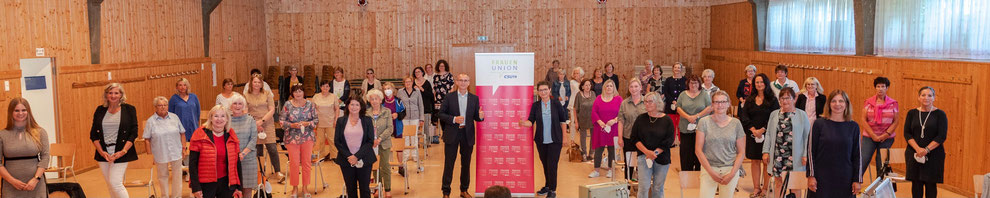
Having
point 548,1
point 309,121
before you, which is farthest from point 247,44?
point 309,121

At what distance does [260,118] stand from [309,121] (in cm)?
106

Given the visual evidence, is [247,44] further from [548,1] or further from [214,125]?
[214,125]

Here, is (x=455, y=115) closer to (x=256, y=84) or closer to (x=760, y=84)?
(x=256, y=84)

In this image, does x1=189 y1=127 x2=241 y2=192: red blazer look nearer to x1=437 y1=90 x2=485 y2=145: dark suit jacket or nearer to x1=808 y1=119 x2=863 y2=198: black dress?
x1=437 y1=90 x2=485 y2=145: dark suit jacket

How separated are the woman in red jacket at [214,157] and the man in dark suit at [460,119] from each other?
2.30 metres

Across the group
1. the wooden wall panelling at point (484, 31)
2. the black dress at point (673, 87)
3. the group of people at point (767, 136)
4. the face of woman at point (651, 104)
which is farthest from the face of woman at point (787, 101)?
the wooden wall panelling at point (484, 31)

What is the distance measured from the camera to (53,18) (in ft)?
34.3

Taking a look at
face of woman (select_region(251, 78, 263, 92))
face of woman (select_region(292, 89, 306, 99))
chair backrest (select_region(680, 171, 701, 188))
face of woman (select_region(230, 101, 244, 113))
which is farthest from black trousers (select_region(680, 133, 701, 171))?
face of woman (select_region(251, 78, 263, 92))

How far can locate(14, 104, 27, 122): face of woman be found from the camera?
20.7ft

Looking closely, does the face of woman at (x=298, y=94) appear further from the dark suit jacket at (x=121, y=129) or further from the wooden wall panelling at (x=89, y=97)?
the wooden wall panelling at (x=89, y=97)

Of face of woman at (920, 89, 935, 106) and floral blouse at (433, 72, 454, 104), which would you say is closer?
face of woman at (920, 89, 935, 106)

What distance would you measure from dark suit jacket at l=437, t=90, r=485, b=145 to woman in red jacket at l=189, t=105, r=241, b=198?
2293mm

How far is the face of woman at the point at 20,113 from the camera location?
20.7 feet

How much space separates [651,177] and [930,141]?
2.58m
